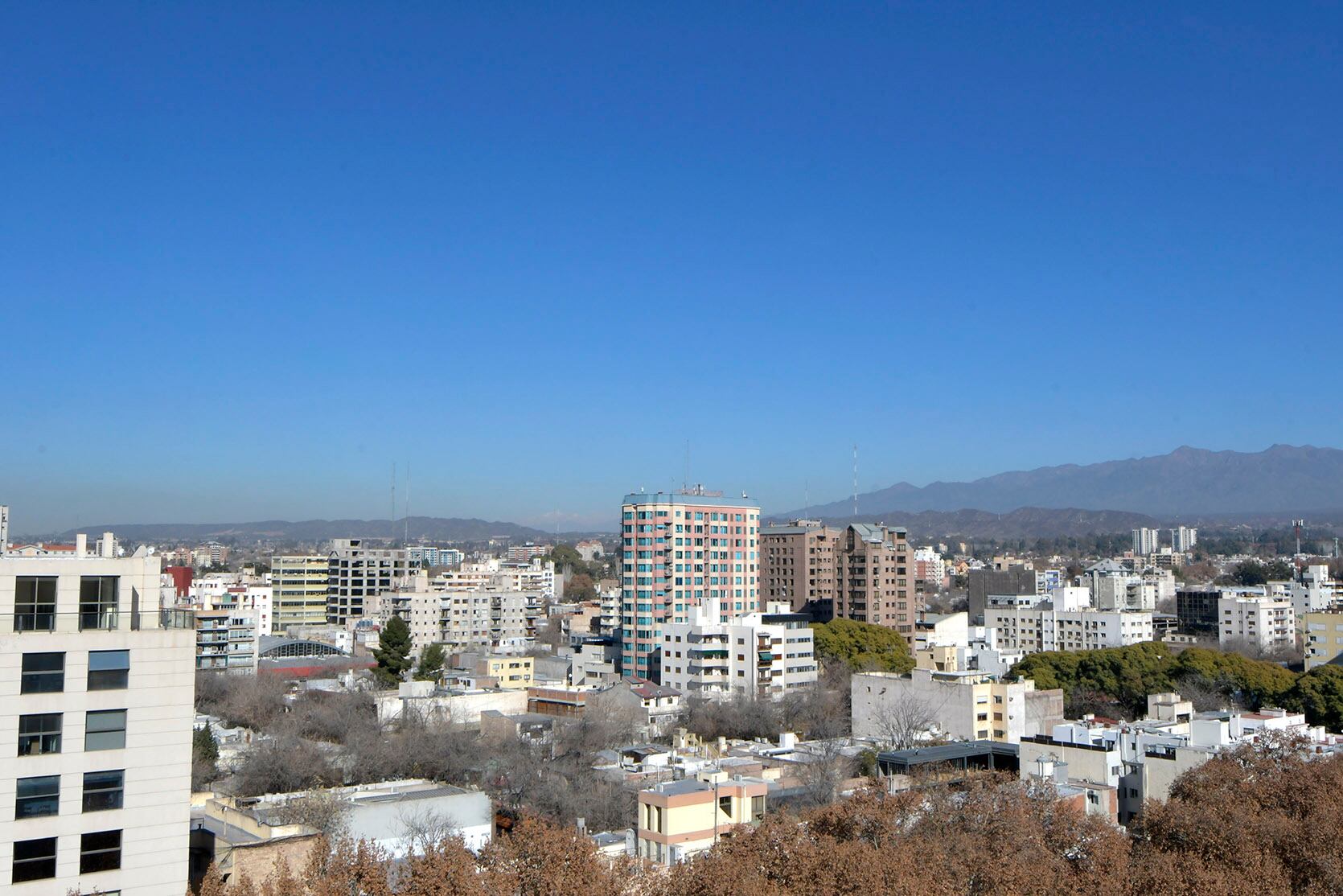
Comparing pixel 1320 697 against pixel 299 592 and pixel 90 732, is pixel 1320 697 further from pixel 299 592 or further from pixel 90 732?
pixel 299 592

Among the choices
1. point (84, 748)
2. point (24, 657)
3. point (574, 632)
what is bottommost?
point (574, 632)

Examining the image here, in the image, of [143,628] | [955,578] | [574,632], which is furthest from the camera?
[955,578]

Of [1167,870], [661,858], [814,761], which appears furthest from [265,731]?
[1167,870]

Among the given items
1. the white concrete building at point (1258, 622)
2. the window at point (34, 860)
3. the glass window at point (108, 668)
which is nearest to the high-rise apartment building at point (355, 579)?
the white concrete building at point (1258, 622)

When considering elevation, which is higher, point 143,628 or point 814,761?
point 143,628

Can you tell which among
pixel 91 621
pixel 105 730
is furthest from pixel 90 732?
pixel 91 621

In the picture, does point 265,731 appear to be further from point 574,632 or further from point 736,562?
point 574,632

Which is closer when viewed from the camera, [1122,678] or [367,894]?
[367,894]
